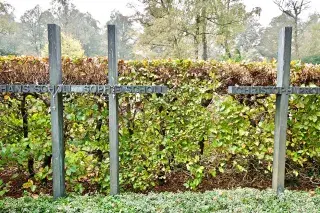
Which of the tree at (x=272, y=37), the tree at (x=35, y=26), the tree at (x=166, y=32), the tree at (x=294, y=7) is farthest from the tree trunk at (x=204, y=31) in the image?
the tree at (x=35, y=26)

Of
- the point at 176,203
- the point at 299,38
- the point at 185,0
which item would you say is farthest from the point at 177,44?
the point at 176,203

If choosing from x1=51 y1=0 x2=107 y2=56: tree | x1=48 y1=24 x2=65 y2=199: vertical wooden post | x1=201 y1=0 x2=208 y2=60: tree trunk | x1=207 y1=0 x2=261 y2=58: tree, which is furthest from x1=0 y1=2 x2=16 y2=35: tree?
x1=48 y1=24 x2=65 y2=199: vertical wooden post

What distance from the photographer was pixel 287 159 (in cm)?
354

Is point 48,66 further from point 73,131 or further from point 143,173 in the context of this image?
point 143,173

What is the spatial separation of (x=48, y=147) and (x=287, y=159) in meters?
3.05

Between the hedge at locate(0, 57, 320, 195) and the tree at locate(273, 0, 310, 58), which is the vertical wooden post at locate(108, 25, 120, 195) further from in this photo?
the tree at locate(273, 0, 310, 58)

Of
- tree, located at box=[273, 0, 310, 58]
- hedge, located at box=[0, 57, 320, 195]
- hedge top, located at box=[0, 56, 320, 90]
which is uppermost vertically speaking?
tree, located at box=[273, 0, 310, 58]

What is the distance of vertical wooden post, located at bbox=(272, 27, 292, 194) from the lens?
9.62 ft

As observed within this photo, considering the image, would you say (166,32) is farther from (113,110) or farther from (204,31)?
(113,110)

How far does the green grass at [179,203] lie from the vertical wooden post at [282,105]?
0.90 ft

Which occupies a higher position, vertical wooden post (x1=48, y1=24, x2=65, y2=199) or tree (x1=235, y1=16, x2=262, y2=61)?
tree (x1=235, y1=16, x2=262, y2=61)

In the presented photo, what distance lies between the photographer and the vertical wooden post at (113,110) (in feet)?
9.20

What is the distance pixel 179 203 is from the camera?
2721 millimetres

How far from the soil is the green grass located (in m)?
0.54
